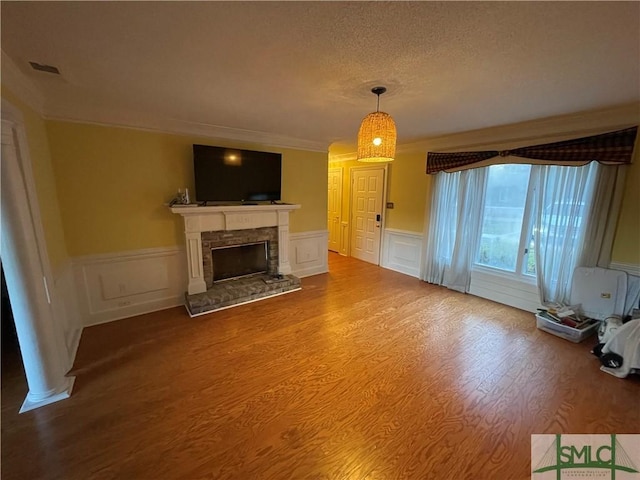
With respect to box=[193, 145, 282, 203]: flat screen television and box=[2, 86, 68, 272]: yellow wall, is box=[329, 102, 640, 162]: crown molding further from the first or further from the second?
box=[2, 86, 68, 272]: yellow wall

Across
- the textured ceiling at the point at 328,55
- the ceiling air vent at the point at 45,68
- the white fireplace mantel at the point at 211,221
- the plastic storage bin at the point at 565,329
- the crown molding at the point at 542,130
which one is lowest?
the plastic storage bin at the point at 565,329

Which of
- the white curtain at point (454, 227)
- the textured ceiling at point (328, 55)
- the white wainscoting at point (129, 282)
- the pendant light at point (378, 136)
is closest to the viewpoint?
the textured ceiling at point (328, 55)

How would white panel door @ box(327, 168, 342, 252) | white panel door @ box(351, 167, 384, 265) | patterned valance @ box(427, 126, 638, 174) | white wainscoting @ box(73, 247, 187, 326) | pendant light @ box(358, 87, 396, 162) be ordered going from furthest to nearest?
white panel door @ box(327, 168, 342, 252)
white panel door @ box(351, 167, 384, 265)
white wainscoting @ box(73, 247, 187, 326)
patterned valance @ box(427, 126, 638, 174)
pendant light @ box(358, 87, 396, 162)

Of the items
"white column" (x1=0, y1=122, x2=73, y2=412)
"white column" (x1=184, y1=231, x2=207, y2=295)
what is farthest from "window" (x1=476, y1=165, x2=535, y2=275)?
"white column" (x1=0, y1=122, x2=73, y2=412)

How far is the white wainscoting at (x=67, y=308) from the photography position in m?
2.33

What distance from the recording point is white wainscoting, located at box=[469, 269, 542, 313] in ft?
11.6

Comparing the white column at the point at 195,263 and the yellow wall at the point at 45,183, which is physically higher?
the yellow wall at the point at 45,183

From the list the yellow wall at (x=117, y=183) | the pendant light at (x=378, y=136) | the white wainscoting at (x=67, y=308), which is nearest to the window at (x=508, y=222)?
the pendant light at (x=378, y=136)

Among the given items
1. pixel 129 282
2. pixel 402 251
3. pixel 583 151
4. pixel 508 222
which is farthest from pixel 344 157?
pixel 129 282

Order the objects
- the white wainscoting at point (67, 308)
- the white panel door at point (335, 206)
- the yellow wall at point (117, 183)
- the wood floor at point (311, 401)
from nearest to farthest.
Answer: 1. the wood floor at point (311, 401)
2. the white wainscoting at point (67, 308)
3. the yellow wall at point (117, 183)
4. the white panel door at point (335, 206)

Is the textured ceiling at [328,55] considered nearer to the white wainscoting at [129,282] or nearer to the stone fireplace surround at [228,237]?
the stone fireplace surround at [228,237]

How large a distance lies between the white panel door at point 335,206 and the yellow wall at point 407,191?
1.43m

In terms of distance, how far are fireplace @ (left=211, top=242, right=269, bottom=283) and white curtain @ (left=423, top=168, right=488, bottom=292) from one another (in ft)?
9.20

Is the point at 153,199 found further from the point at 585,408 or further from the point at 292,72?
the point at 585,408
